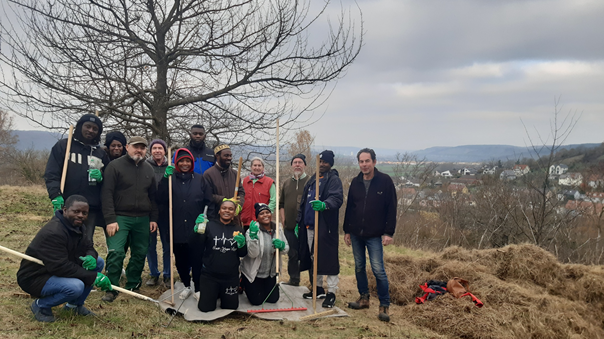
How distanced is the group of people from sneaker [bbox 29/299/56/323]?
0.21 meters

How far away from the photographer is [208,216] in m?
5.23

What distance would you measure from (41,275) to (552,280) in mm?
7441

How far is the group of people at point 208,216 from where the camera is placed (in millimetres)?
4715

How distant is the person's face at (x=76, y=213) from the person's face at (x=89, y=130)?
1.29 m

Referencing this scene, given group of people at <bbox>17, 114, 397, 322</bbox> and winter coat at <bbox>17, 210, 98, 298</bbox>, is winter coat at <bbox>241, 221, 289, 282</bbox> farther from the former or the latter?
winter coat at <bbox>17, 210, 98, 298</bbox>

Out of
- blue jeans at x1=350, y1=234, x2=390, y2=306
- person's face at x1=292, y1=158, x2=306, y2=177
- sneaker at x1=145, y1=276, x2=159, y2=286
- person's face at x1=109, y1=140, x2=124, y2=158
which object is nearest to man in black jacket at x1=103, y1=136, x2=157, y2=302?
Result: person's face at x1=109, y1=140, x2=124, y2=158

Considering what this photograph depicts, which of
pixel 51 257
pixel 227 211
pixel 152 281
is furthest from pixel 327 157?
pixel 51 257

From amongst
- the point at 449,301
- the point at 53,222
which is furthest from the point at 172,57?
the point at 449,301

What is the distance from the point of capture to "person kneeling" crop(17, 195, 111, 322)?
145 inches

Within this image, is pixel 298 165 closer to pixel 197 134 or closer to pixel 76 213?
pixel 197 134

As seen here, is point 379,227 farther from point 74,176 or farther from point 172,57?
point 172,57

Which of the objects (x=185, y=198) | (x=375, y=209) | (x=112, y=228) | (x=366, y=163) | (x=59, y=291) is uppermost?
(x=366, y=163)

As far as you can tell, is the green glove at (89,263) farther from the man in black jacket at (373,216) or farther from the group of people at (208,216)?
the man in black jacket at (373,216)

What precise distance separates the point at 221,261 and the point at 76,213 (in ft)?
5.58
